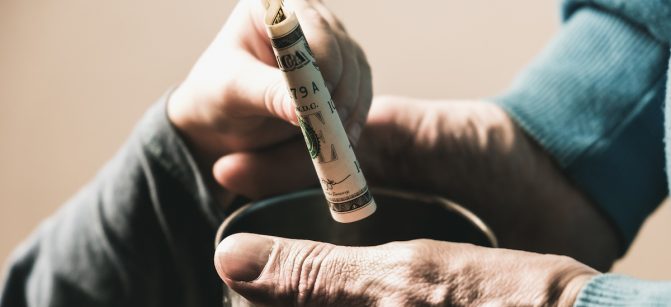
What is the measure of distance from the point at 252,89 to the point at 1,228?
712 mm

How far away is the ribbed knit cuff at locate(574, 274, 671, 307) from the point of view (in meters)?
0.34

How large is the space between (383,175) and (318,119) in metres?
0.24

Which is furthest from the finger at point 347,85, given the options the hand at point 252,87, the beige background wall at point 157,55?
the beige background wall at point 157,55

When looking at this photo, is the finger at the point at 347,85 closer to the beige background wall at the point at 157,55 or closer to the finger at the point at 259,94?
the finger at the point at 259,94

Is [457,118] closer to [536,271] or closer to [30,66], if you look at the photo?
[536,271]

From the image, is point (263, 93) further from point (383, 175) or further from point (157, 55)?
point (157, 55)

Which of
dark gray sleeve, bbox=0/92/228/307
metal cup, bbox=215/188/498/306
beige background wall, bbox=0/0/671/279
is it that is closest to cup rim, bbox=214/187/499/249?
metal cup, bbox=215/188/498/306

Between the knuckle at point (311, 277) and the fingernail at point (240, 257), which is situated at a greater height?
the fingernail at point (240, 257)

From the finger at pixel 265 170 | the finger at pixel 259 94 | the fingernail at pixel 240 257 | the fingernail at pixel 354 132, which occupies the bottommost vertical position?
the finger at pixel 265 170

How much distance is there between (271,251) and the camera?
35cm

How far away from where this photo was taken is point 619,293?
0.35 metres

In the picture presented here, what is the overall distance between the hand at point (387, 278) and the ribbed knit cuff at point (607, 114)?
26 centimetres

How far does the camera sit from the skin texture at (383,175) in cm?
35

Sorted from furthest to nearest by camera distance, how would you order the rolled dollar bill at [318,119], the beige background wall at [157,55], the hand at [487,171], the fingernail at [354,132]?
the beige background wall at [157,55] < the hand at [487,171] < the fingernail at [354,132] < the rolled dollar bill at [318,119]
